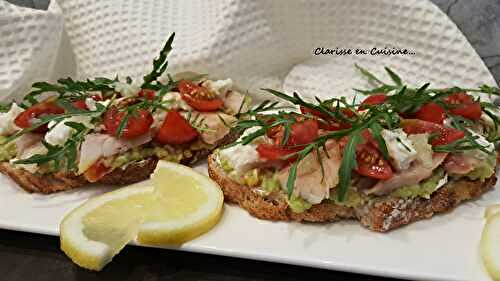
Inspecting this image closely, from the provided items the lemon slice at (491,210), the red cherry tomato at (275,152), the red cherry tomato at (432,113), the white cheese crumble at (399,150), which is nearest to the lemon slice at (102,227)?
the red cherry tomato at (275,152)

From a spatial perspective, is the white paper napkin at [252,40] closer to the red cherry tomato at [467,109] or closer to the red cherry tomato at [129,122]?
the red cherry tomato at [467,109]

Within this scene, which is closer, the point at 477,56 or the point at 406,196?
the point at 406,196

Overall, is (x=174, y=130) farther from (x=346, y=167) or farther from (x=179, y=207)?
(x=346, y=167)

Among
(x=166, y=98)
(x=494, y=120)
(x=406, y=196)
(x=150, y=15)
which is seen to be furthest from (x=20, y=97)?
(x=494, y=120)

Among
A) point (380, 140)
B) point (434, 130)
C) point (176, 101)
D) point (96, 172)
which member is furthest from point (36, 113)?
point (434, 130)

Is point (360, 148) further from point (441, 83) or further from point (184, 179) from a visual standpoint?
point (441, 83)

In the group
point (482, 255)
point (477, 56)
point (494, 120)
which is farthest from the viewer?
point (477, 56)

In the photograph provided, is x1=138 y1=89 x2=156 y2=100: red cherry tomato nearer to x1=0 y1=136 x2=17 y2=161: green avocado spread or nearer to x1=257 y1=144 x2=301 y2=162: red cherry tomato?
x1=0 y1=136 x2=17 y2=161: green avocado spread

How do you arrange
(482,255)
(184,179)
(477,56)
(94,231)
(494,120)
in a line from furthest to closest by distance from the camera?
1. (477,56)
2. (494,120)
3. (184,179)
4. (94,231)
5. (482,255)

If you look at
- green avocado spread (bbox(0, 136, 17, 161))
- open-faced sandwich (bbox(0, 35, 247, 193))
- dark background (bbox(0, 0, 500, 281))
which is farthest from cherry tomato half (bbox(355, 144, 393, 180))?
green avocado spread (bbox(0, 136, 17, 161))
